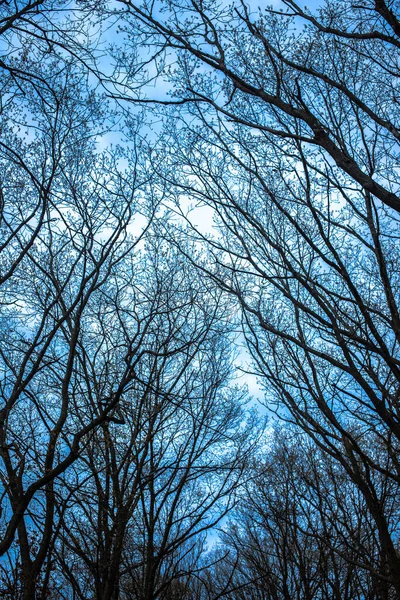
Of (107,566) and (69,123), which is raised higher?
(69,123)

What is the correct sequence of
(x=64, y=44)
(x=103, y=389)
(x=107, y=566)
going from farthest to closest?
(x=103, y=389), (x=107, y=566), (x=64, y=44)

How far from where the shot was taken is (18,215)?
20.3ft

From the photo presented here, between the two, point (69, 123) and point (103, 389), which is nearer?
point (69, 123)

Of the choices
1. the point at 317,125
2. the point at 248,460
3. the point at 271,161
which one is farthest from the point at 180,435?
the point at 317,125

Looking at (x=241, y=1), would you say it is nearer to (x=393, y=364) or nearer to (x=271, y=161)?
(x=271, y=161)

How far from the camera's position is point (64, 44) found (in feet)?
12.9

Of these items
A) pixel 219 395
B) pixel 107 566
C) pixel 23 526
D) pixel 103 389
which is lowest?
pixel 107 566

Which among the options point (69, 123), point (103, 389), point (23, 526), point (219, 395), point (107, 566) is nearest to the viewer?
point (69, 123)

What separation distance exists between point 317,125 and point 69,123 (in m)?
2.97

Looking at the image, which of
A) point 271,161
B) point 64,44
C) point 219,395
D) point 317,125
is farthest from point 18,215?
point 219,395

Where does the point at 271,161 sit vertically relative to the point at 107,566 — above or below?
above

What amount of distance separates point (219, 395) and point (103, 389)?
3144mm

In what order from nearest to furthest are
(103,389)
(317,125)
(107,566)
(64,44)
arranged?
(317,125) → (64,44) → (107,566) → (103,389)

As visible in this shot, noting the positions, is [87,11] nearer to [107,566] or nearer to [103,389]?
[103,389]
